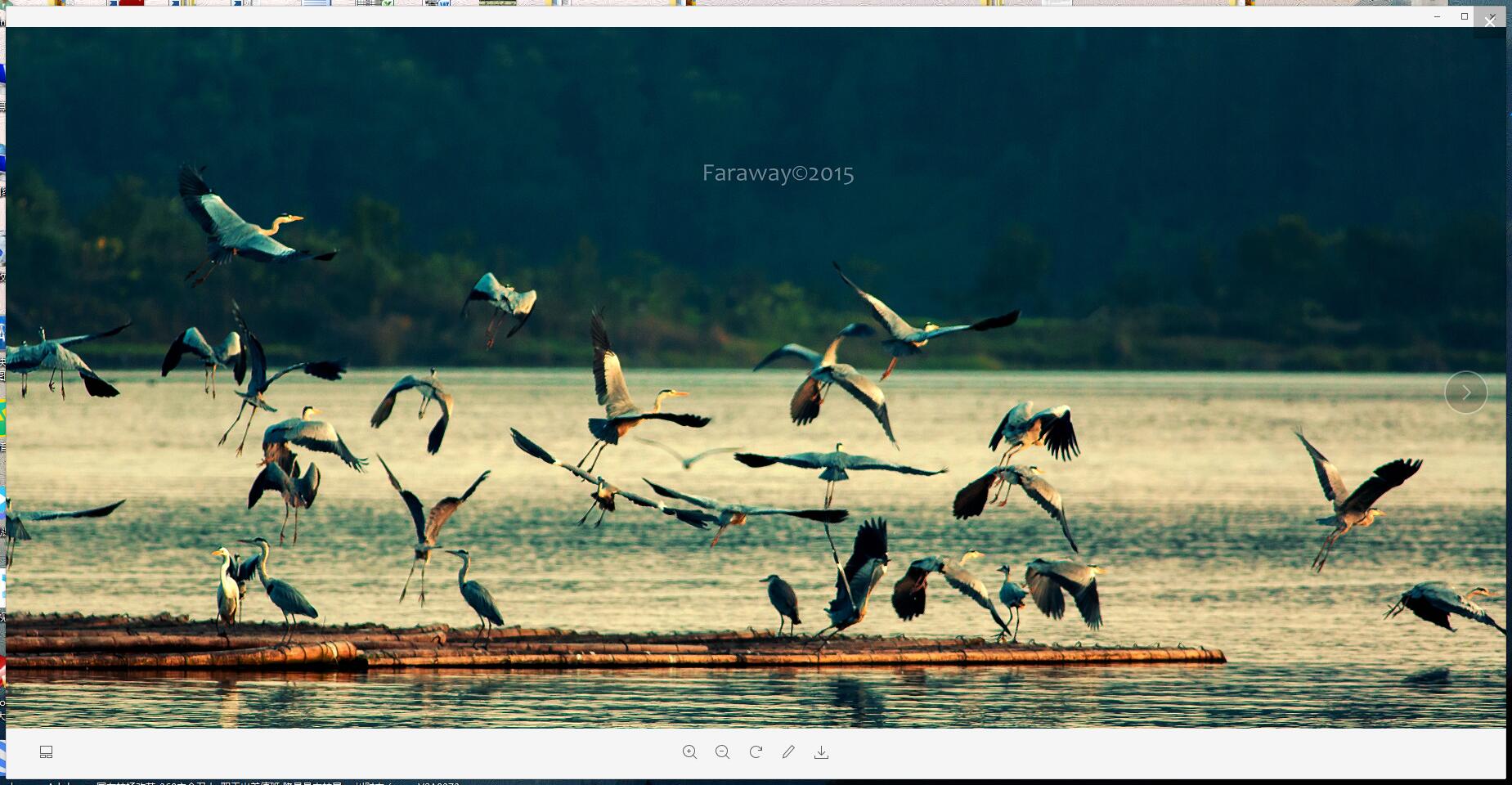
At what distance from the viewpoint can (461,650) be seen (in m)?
14.9

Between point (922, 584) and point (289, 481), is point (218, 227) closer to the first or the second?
point (289, 481)

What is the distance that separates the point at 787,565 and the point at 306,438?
11.1 m

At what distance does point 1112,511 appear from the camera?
33781 mm

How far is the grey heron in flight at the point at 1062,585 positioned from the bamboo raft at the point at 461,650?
31 centimetres

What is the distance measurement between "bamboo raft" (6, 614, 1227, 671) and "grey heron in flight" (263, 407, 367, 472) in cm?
144

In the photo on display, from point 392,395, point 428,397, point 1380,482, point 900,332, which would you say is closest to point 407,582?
point 428,397

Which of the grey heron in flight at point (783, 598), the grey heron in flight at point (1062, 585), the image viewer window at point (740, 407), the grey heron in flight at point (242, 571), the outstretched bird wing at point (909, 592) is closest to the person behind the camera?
the image viewer window at point (740, 407)

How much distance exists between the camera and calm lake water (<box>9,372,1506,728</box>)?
13.9 metres

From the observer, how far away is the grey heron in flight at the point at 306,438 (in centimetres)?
1423

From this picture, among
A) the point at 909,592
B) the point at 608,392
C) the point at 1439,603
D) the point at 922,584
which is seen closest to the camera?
the point at 608,392

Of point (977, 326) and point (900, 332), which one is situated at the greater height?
point (900, 332)

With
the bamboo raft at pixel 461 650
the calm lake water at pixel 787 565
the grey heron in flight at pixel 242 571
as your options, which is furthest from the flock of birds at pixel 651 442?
the calm lake water at pixel 787 565

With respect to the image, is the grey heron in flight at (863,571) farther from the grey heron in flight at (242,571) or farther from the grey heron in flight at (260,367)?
the grey heron in flight at (242,571)

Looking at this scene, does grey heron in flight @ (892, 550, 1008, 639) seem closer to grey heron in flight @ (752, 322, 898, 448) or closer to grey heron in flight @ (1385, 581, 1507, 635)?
grey heron in flight @ (752, 322, 898, 448)
